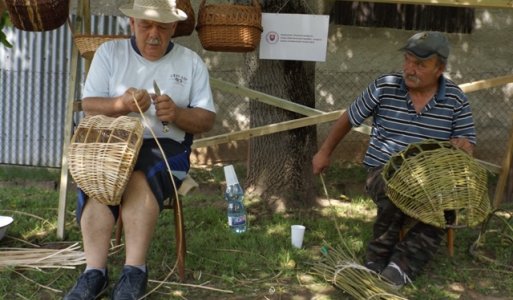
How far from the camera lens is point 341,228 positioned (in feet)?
14.5

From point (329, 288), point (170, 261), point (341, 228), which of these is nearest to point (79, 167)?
point (170, 261)

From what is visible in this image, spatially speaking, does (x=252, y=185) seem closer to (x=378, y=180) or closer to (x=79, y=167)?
(x=378, y=180)

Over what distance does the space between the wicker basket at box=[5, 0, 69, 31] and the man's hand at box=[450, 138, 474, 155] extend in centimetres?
237

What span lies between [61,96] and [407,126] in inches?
176

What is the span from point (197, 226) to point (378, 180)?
1.43 meters

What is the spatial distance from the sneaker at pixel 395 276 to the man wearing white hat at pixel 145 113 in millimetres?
1189

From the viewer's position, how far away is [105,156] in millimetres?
2871

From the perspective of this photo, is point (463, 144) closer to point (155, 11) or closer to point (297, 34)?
point (297, 34)

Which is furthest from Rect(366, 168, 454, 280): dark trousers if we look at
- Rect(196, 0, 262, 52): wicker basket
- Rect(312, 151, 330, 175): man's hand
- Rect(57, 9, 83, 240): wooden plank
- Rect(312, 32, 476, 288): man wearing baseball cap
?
Rect(57, 9, 83, 240): wooden plank

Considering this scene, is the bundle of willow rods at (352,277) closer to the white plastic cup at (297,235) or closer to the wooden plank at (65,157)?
the white plastic cup at (297,235)

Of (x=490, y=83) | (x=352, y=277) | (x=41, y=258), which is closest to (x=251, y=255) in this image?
(x=352, y=277)

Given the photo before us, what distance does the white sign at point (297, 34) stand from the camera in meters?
4.33

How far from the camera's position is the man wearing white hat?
3.10 metres

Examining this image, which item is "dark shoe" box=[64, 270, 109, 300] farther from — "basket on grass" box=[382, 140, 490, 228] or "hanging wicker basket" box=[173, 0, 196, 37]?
"hanging wicker basket" box=[173, 0, 196, 37]
